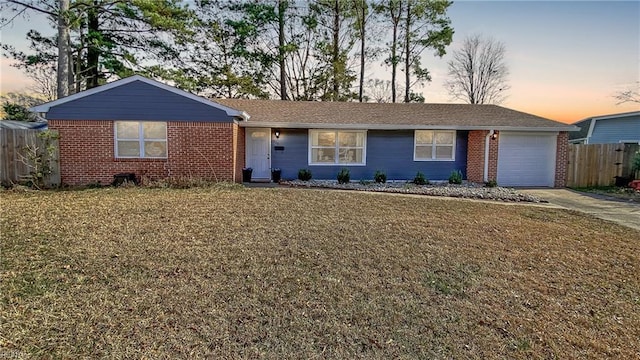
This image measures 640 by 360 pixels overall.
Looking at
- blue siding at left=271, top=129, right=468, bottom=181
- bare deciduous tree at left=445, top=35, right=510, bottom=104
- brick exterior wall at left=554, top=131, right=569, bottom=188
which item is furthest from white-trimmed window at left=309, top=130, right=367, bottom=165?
bare deciduous tree at left=445, top=35, right=510, bottom=104

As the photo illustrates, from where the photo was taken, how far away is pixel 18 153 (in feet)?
34.4

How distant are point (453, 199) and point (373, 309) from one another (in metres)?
6.97

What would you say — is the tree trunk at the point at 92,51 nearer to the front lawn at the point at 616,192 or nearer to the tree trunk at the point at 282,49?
the tree trunk at the point at 282,49

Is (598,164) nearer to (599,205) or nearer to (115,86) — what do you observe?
(599,205)

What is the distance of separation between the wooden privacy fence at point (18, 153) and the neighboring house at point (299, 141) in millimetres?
463

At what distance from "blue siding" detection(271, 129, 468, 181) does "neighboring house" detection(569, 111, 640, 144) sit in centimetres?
1023

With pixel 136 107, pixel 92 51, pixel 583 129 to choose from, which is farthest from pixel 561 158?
pixel 92 51

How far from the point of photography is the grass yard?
2922 millimetres

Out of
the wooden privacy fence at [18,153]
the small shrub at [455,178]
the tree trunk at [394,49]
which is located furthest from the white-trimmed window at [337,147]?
the tree trunk at [394,49]

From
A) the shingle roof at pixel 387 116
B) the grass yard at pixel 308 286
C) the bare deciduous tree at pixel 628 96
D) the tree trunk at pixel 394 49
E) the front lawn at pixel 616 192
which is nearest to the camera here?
the grass yard at pixel 308 286

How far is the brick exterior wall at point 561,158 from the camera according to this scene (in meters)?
13.4

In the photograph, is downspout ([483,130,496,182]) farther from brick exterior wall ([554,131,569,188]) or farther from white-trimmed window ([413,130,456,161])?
brick exterior wall ([554,131,569,188])

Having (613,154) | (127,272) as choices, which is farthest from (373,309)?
(613,154)

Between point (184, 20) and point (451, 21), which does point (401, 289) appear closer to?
point (184, 20)
